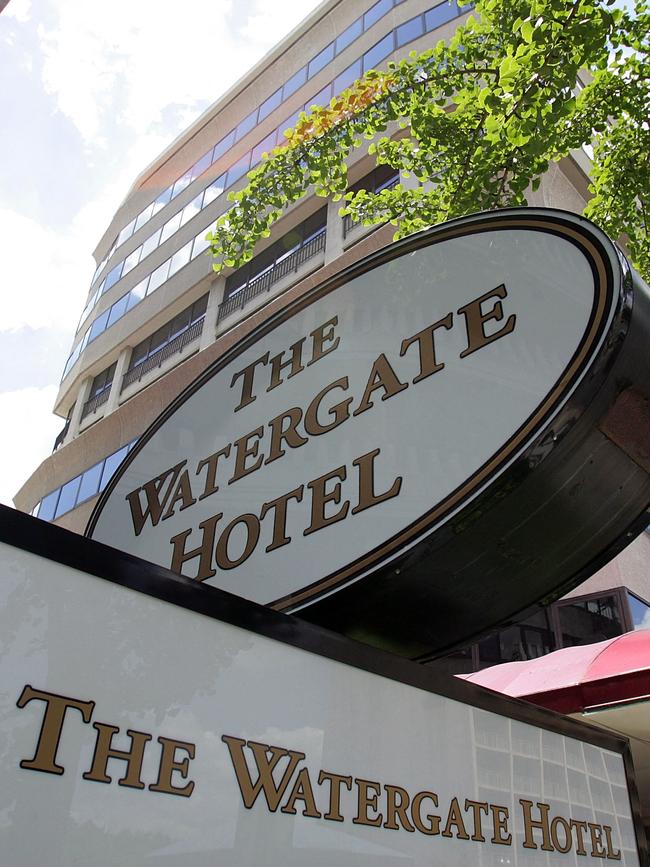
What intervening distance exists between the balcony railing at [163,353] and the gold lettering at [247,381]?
1685cm

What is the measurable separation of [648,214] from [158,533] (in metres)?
5.26

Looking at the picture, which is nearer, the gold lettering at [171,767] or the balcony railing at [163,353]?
the gold lettering at [171,767]

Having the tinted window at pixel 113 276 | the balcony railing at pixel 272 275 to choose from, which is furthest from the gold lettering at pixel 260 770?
the tinted window at pixel 113 276

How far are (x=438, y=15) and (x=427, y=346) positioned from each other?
1737cm

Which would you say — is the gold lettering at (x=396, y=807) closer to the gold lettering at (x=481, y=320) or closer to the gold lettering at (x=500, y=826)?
the gold lettering at (x=500, y=826)

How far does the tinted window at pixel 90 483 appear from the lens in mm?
18516

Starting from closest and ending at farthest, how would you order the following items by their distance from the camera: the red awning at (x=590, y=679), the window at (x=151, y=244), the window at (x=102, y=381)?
the red awning at (x=590, y=679) < the window at (x=102, y=381) < the window at (x=151, y=244)

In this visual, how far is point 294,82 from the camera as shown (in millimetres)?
20906

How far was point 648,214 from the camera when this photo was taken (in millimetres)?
6137

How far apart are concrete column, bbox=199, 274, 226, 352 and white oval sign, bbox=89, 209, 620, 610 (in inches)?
625

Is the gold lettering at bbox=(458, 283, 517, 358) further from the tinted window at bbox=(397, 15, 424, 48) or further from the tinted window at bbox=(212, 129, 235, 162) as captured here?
the tinted window at bbox=(212, 129, 235, 162)

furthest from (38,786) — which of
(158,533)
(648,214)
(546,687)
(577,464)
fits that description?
(648,214)

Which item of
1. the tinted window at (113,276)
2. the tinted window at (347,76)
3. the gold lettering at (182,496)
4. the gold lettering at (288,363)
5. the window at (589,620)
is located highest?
the tinted window at (113,276)

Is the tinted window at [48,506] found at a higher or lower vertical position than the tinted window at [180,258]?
lower
